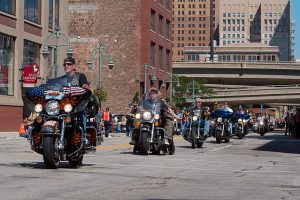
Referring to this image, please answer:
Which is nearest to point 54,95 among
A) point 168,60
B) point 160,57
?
point 160,57

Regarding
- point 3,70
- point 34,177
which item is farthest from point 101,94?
point 34,177

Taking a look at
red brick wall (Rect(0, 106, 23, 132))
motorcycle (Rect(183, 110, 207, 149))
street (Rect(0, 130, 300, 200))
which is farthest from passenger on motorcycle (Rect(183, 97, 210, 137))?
red brick wall (Rect(0, 106, 23, 132))

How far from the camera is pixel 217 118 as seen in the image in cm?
2689

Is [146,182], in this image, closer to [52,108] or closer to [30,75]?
[52,108]

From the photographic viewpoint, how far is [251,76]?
86750mm

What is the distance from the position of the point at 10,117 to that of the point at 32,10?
8.28m

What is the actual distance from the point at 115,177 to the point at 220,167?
136 inches

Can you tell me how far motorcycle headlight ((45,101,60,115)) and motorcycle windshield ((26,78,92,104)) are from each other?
88mm

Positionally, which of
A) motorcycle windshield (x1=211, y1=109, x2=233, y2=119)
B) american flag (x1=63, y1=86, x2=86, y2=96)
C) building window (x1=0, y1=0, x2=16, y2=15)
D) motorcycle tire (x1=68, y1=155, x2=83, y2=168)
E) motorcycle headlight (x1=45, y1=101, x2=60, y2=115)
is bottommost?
motorcycle tire (x1=68, y1=155, x2=83, y2=168)

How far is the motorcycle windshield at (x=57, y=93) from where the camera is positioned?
422 inches

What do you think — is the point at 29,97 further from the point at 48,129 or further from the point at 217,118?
the point at 217,118

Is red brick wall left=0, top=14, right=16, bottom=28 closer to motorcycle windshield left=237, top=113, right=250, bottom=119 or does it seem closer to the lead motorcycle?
motorcycle windshield left=237, top=113, right=250, bottom=119

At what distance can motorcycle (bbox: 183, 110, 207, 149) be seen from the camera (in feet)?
68.3

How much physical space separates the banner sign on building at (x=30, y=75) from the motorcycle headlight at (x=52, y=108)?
29.8 m
